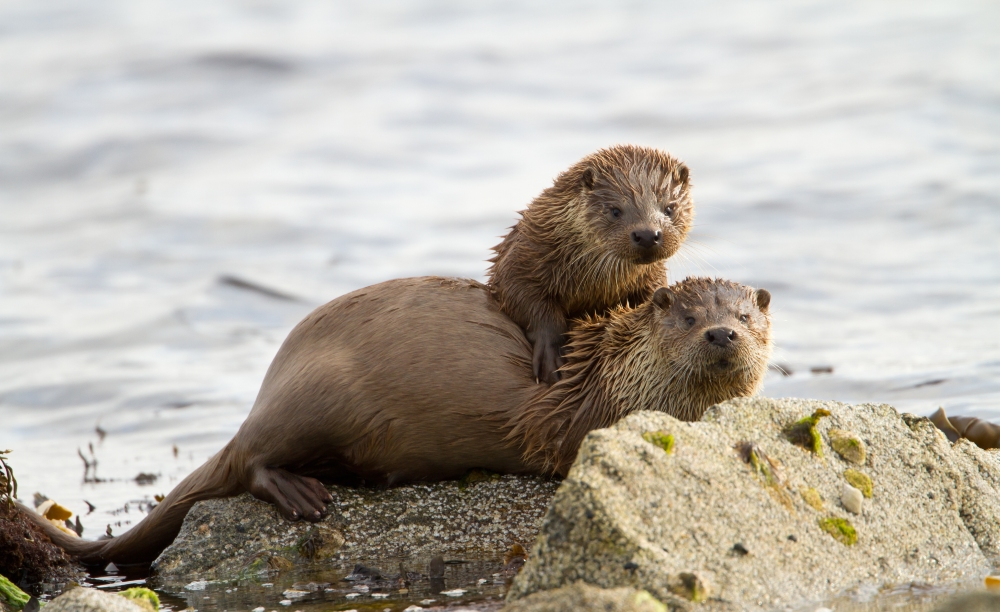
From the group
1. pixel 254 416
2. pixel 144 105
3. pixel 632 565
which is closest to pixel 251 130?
pixel 144 105

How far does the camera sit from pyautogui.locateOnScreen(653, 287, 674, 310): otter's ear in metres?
4.14

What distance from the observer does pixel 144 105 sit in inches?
640

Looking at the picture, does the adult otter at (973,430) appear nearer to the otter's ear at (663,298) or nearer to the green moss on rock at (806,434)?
the otter's ear at (663,298)

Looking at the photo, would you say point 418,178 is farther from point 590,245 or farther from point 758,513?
point 758,513

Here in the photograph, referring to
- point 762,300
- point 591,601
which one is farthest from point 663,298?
point 591,601

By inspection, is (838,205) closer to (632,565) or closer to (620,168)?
(620,168)

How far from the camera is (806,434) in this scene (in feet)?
11.6

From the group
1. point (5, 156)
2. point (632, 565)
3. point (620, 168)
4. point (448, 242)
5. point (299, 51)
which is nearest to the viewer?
point (632, 565)

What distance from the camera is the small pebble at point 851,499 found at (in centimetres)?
342

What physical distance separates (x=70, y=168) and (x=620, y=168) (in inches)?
451

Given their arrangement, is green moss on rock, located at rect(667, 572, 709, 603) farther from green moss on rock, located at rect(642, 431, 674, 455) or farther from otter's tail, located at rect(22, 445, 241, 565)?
otter's tail, located at rect(22, 445, 241, 565)

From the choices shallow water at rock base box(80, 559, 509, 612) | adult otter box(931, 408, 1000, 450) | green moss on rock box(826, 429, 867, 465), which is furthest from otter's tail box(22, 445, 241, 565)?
adult otter box(931, 408, 1000, 450)

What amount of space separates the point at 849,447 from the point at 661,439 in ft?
2.21

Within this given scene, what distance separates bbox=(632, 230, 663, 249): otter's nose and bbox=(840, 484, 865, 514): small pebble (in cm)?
122
